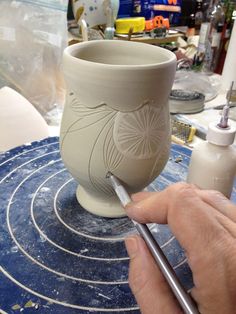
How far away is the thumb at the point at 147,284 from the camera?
341mm

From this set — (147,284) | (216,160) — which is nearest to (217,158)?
(216,160)

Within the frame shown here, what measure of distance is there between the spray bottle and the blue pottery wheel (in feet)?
0.34

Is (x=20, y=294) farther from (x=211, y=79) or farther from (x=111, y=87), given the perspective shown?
(x=211, y=79)

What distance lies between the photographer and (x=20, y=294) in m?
0.40

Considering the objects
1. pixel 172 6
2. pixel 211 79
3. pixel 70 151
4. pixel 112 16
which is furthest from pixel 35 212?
pixel 172 6

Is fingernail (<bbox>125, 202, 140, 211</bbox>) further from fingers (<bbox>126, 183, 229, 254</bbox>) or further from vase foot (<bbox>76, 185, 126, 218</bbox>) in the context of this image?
vase foot (<bbox>76, 185, 126, 218</bbox>)

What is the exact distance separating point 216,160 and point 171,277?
0.76 feet

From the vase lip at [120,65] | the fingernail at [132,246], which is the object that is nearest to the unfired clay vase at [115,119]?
the vase lip at [120,65]

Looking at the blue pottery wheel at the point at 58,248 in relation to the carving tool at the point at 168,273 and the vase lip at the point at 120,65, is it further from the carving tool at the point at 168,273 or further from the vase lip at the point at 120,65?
the vase lip at the point at 120,65

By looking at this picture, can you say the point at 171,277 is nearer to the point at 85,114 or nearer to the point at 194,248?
the point at 194,248

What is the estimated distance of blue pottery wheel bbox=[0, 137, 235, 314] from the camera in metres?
0.40

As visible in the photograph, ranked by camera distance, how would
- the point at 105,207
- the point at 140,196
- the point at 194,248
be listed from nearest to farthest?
the point at 194,248
the point at 140,196
the point at 105,207

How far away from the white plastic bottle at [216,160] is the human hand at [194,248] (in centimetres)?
13

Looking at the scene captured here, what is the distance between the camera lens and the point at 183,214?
1.16 feet
